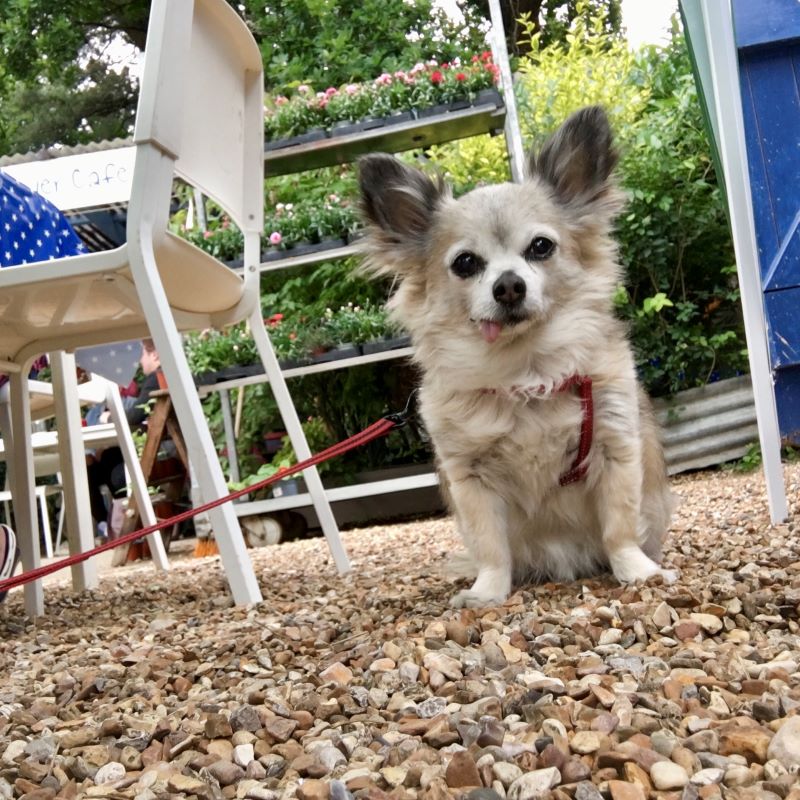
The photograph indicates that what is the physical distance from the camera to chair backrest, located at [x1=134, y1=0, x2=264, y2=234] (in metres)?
2.20

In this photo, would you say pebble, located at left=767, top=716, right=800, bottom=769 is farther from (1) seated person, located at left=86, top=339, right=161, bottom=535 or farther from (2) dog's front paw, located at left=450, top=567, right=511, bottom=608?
(1) seated person, located at left=86, top=339, right=161, bottom=535

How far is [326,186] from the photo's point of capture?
7.16m

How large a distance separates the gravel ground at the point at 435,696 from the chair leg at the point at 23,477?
54cm

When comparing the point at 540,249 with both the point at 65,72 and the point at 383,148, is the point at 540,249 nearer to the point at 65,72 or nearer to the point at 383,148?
the point at 383,148

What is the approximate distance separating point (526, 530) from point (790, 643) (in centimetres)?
95

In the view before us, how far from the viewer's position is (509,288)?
2168 millimetres

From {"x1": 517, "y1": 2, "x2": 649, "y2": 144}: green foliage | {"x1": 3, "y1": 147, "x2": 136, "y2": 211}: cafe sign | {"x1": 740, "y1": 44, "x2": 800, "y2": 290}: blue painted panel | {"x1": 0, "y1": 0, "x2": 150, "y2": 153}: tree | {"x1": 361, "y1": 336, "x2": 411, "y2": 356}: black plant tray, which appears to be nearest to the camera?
{"x1": 740, "y1": 44, "x2": 800, "y2": 290}: blue painted panel

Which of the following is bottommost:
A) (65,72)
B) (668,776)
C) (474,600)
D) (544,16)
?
(474,600)

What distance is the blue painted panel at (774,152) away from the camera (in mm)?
2988

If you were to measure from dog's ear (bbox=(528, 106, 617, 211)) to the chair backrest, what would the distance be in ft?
3.10

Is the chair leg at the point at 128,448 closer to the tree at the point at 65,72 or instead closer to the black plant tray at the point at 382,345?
the black plant tray at the point at 382,345

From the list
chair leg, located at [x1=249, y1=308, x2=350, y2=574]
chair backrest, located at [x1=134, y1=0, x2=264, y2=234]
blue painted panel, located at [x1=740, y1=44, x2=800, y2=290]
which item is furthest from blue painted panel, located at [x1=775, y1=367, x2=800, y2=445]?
chair backrest, located at [x1=134, y1=0, x2=264, y2=234]

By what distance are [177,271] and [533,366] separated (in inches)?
40.6

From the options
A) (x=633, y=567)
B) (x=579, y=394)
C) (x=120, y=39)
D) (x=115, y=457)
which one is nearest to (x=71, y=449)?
(x=579, y=394)
